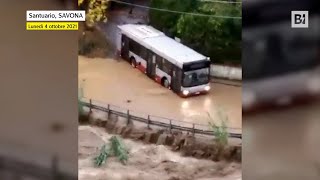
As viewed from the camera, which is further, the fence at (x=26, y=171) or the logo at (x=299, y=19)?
the fence at (x=26, y=171)

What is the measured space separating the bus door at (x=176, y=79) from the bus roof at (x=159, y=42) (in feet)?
0.12

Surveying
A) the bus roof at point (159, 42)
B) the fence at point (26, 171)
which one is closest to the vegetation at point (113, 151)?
the fence at point (26, 171)

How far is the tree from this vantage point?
9.02ft

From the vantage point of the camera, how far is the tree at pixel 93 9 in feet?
9.02

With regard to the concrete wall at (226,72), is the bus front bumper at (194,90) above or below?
below

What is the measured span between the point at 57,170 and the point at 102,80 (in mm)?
510

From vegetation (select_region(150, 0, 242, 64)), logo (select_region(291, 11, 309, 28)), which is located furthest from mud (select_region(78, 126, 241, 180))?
logo (select_region(291, 11, 309, 28))

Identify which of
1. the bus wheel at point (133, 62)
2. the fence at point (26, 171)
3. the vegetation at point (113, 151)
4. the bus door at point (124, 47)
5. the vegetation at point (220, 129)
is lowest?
the fence at point (26, 171)

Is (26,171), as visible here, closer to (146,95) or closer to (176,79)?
(146,95)

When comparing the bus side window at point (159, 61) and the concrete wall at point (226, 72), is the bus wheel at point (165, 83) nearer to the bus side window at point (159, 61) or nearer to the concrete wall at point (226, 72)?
the bus side window at point (159, 61)

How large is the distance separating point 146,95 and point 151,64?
0.16 meters

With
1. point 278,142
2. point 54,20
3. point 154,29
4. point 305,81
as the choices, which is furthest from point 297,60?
point 54,20

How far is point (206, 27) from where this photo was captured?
108 inches

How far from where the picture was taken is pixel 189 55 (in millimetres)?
2738
